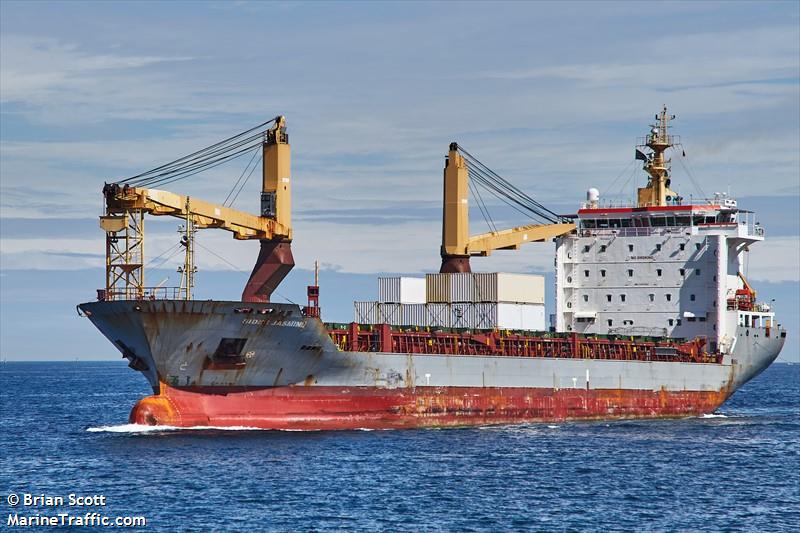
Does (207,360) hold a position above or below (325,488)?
above

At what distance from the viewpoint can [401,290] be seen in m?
52.6

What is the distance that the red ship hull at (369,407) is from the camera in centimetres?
4288

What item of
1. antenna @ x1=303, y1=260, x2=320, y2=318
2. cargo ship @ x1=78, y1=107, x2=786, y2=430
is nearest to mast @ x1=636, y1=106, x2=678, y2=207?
cargo ship @ x1=78, y1=107, x2=786, y2=430

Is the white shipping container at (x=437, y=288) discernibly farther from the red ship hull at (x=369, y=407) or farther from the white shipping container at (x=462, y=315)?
the red ship hull at (x=369, y=407)

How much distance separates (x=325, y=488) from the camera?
3266cm

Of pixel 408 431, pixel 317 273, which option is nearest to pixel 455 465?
pixel 408 431

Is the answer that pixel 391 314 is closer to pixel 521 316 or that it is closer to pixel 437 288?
pixel 437 288

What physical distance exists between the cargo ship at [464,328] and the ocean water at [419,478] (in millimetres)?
1432

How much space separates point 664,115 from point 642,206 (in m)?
5.42

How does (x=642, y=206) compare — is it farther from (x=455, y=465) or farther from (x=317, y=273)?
(x=455, y=465)

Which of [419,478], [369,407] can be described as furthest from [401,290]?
[419,478]

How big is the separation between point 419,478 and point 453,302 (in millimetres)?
19222

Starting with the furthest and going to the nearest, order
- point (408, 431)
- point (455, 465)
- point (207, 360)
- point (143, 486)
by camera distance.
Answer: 1. point (408, 431)
2. point (207, 360)
3. point (455, 465)
4. point (143, 486)

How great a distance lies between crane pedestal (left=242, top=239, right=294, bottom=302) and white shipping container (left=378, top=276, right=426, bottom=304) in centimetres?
475
